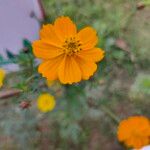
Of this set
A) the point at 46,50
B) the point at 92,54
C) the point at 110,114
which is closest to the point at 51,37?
the point at 46,50

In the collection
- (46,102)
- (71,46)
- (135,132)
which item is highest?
(71,46)

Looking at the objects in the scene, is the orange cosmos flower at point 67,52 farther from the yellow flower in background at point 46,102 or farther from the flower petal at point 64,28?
the yellow flower in background at point 46,102

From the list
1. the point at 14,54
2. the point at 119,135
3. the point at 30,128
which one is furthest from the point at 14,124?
the point at 119,135

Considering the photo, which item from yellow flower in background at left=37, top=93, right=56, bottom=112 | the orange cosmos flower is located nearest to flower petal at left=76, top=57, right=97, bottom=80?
the orange cosmos flower

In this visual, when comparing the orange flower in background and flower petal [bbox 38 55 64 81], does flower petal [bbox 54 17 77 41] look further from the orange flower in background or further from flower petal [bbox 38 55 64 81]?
the orange flower in background

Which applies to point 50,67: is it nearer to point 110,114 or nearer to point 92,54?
point 92,54
